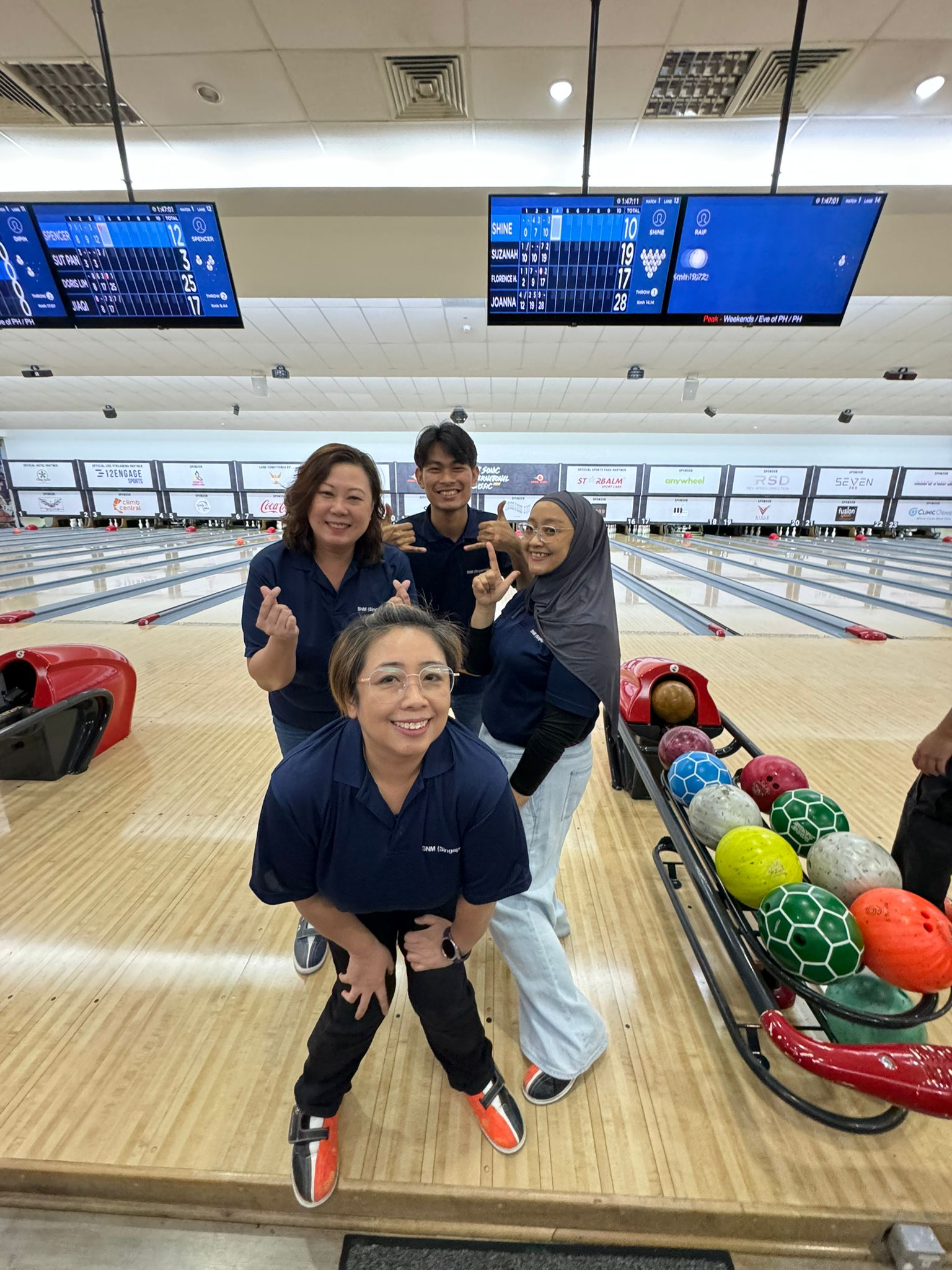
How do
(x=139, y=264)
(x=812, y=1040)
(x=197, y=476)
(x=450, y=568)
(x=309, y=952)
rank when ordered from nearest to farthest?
(x=812, y=1040)
(x=309, y=952)
(x=450, y=568)
(x=139, y=264)
(x=197, y=476)

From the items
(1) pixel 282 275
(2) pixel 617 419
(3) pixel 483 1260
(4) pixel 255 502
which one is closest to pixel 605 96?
(1) pixel 282 275

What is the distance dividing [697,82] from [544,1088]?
3.92 metres

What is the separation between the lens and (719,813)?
1.41m

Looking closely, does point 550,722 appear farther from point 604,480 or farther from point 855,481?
point 855,481

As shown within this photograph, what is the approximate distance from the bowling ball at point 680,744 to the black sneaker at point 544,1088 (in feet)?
3.09

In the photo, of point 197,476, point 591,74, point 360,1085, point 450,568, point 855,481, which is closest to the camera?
point 360,1085

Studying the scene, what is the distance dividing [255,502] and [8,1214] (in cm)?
1573

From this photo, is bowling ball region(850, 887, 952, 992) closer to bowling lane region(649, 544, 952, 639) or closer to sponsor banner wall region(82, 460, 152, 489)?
bowling lane region(649, 544, 952, 639)

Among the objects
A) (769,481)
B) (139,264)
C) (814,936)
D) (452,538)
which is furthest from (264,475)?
(814,936)

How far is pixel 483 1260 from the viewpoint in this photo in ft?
3.17

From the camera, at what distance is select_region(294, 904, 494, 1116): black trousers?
3.33 feet

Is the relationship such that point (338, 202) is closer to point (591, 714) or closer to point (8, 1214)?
point (591, 714)

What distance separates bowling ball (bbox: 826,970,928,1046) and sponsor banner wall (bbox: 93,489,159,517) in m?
17.5

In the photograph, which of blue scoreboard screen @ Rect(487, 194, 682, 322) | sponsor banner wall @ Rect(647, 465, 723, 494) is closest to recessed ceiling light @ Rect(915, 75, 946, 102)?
blue scoreboard screen @ Rect(487, 194, 682, 322)
